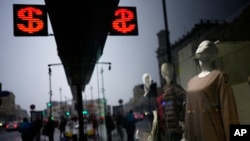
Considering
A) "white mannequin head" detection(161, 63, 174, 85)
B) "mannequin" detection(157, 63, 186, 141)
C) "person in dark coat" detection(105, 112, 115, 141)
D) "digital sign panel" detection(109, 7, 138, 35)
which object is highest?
"digital sign panel" detection(109, 7, 138, 35)

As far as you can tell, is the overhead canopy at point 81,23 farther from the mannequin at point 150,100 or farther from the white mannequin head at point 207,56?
the white mannequin head at point 207,56

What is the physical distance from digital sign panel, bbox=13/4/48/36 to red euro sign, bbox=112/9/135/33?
1400mm

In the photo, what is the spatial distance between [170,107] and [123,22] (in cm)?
372

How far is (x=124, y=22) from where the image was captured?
20.4ft

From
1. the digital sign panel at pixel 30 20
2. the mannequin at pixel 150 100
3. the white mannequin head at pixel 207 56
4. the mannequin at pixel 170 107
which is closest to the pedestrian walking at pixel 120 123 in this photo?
the digital sign panel at pixel 30 20

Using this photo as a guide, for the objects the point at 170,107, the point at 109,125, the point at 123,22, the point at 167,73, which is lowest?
the point at 109,125

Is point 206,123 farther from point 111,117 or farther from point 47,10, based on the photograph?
point 111,117

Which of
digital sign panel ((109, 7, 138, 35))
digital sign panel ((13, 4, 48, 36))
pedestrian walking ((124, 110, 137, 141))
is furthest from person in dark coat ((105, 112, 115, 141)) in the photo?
digital sign panel ((13, 4, 48, 36))

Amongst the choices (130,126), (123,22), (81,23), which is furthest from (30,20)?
(130,126)

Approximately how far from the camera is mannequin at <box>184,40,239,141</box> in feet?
6.36

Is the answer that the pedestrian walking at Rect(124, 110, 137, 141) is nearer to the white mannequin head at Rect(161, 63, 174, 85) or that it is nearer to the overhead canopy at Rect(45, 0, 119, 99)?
the overhead canopy at Rect(45, 0, 119, 99)

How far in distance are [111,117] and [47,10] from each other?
9.80 meters

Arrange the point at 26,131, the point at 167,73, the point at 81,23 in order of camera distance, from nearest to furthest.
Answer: the point at 167,73 → the point at 81,23 → the point at 26,131

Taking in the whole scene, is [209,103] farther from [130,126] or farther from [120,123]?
[120,123]
